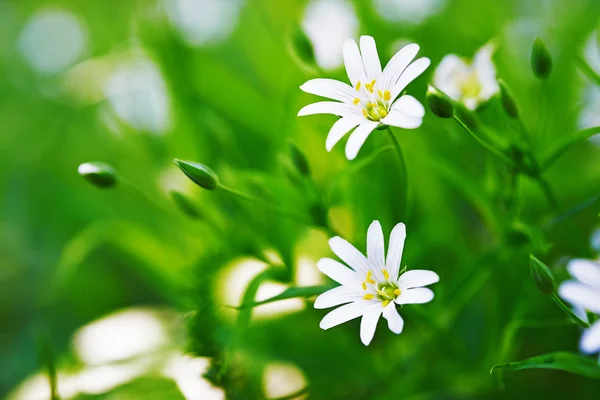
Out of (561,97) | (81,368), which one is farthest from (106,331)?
(561,97)

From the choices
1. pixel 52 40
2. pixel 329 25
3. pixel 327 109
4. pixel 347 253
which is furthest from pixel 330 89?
pixel 52 40

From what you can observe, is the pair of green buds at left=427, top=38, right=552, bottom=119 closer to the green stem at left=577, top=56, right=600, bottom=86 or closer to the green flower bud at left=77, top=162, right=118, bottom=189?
the green stem at left=577, top=56, right=600, bottom=86

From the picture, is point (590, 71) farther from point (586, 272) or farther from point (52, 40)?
point (52, 40)

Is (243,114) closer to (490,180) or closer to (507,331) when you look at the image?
(490,180)

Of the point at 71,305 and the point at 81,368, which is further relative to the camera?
the point at 71,305

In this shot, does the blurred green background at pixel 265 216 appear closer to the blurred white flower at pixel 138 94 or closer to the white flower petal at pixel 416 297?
the blurred white flower at pixel 138 94

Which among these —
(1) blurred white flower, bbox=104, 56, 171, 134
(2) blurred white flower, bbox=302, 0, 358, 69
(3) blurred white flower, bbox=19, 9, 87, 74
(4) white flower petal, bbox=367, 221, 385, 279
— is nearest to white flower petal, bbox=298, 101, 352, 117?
(4) white flower petal, bbox=367, 221, 385, 279
